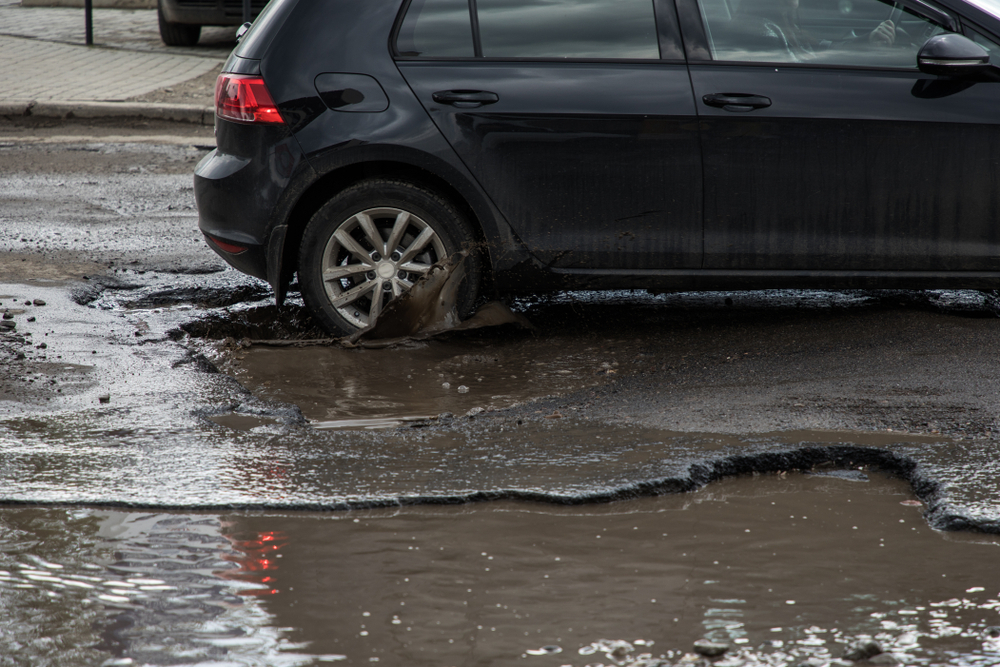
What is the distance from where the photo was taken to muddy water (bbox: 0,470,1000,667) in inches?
95.0

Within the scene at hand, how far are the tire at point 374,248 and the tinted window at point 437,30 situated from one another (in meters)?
0.60

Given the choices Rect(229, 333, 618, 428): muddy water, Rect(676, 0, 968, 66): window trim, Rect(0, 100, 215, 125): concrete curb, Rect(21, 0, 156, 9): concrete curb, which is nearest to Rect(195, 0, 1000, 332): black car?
Rect(676, 0, 968, 66): window trim

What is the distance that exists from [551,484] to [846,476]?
99cm

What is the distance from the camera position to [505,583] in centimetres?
271

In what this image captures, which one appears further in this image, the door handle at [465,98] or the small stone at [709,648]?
the door handle at [465,98]

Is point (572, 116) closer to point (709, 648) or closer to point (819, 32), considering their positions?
point (819, 32)

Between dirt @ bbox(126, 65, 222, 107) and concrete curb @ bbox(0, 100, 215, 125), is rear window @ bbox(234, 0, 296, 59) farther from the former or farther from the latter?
dirt @ bbox(126, 65, 222, 107)

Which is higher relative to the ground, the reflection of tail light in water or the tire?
the tire

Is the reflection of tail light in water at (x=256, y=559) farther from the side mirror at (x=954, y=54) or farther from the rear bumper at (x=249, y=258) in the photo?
the side mirror at (x=954, y=54)

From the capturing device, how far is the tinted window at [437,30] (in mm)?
4570

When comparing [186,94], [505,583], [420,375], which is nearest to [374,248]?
[420,375]

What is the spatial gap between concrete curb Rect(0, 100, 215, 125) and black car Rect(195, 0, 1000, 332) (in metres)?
6.91

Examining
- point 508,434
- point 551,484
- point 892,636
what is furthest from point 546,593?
point 508,434

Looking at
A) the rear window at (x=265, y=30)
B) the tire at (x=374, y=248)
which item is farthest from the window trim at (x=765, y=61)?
the rear window at (x=265, y=30)
